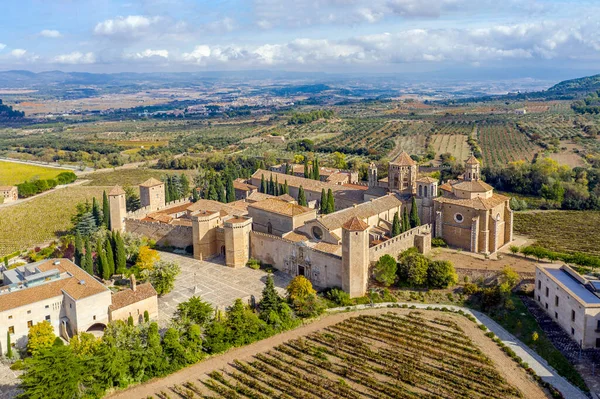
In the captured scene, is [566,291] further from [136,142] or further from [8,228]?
[136,142]

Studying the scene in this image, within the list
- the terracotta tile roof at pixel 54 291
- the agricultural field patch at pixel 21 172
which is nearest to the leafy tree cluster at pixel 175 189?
the terracotta tile roof at pixel 54 291

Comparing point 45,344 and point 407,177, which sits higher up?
point 407,177

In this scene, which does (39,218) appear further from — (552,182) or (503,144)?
(503,144)

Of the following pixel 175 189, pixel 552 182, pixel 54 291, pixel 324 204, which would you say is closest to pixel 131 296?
pixel 54 291

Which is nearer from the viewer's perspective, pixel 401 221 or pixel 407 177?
pixel 401 221

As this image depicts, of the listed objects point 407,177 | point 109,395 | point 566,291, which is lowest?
point 109,395

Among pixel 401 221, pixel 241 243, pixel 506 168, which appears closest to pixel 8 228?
pixel 241 243

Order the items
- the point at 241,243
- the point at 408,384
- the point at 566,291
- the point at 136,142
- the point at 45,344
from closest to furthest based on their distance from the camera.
→ the point at 408,384 → the point at 45,344 → the point at 566,291 → the point at 241,243 → the point at 136,142
